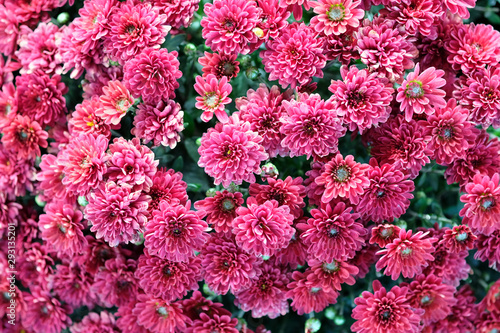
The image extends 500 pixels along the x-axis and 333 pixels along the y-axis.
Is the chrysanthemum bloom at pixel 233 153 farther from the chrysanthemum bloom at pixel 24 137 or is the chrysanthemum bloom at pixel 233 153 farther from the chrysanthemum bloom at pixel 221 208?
the chrysanthemum bloom at pixel 24 137

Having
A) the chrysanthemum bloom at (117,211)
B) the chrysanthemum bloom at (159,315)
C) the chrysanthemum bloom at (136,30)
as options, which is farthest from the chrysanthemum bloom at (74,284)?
the chrysanthemum bloom at (136,30)

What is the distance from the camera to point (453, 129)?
121 centimetres

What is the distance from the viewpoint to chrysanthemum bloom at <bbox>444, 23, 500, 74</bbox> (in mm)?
1231

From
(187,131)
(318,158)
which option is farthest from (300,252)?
(187,131)

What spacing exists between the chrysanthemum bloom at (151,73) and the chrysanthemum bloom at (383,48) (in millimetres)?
520

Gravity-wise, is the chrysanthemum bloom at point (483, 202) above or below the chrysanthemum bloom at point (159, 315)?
above

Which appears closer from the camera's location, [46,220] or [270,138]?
[270,138]

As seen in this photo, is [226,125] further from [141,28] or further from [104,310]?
[104,310]

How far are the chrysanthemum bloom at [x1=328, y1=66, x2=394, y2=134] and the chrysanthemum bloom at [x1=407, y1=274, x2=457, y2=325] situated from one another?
0.53 meters

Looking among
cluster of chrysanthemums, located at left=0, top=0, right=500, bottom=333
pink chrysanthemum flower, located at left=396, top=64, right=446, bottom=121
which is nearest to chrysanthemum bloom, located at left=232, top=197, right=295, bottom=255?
cluster of chrysanthemums, located at left=0, top=0, right=500, bottom=333

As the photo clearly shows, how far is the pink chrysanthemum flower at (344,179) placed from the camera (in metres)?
1.15

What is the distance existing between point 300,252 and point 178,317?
1.38 feet

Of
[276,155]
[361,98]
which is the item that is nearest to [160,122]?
[276,155]

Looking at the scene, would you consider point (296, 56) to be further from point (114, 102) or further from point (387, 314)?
point (387, 314)
